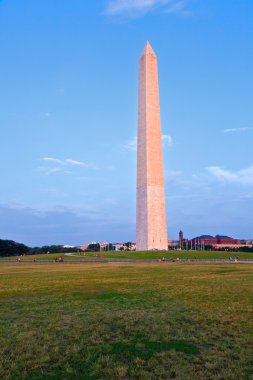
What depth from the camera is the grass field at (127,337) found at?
5.83 metres

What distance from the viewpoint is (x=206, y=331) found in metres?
8.18

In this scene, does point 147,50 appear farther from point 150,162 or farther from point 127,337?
point 127,337

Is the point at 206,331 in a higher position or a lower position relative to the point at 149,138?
lower

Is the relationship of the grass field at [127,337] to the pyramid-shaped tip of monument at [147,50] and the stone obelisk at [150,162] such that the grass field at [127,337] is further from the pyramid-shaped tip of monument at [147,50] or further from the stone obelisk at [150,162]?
the pyramid-shaped tip of monument at [147,50]

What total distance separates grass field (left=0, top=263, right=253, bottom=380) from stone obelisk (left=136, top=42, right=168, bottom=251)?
4597 cm

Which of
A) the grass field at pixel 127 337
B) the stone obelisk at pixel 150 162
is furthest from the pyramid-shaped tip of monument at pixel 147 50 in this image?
the grass field at pixel 127 337

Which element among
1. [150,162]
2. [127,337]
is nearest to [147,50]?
[150,162]

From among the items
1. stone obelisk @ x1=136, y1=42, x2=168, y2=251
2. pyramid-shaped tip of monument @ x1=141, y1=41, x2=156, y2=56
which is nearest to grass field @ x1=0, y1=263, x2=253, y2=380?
stone obelisk @ x1=136, y1=42, x2=168, y2=251

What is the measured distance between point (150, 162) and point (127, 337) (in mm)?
52300

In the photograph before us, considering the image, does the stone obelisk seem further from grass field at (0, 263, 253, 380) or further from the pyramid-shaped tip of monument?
grass field at (0, 263, 253, 380)

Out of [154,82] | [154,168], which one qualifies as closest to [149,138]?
[154,168]

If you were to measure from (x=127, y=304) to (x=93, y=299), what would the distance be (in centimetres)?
159

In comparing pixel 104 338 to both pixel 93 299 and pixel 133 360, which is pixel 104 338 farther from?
pixel 93 299

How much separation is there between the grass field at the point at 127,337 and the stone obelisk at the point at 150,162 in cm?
4597
